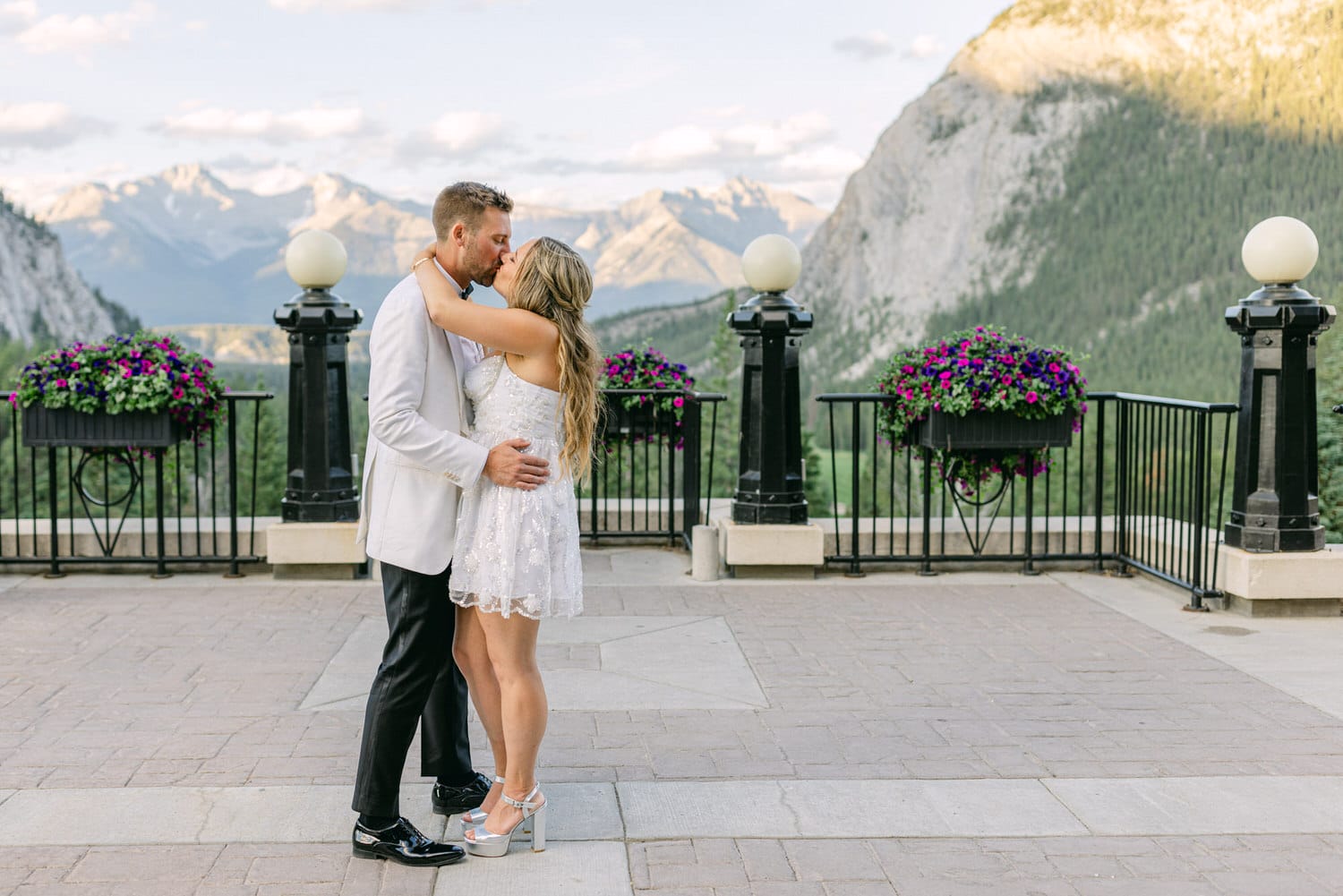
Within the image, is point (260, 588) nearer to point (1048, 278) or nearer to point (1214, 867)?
point (1214, 867)

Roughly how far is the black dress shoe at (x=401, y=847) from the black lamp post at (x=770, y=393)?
441 centimetres

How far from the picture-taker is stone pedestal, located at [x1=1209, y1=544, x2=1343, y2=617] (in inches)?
259

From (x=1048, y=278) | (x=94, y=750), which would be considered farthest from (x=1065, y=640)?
(x=1048, y=278)

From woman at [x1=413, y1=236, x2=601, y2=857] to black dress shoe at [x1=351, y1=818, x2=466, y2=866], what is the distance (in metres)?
0.09

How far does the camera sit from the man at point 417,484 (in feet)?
11.0

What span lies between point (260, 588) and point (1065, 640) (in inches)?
176

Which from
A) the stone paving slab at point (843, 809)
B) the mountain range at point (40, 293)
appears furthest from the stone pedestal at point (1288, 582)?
the mountain range at point (40, 293)

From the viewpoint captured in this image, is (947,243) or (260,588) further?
(947,243)

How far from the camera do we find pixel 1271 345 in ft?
22.1

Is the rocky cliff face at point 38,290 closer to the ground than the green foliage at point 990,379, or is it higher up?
higher up

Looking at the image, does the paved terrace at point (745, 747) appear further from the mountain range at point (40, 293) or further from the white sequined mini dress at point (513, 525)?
the mountain range at point (40, 293)

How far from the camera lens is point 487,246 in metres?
3.46

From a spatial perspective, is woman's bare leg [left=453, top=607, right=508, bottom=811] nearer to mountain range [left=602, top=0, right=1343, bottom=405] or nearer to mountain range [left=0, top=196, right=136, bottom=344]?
mountain range [left=602, top=0, right=1343, bottom=405]

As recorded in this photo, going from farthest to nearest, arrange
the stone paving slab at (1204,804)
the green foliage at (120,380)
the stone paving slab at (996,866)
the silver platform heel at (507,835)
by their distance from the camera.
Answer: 1. the green foliage at (120,380)
2. the stone paving slab at (1204,804)
3. the silver platform heel at (507,835)
4. the stone paving slab at (996,866)
